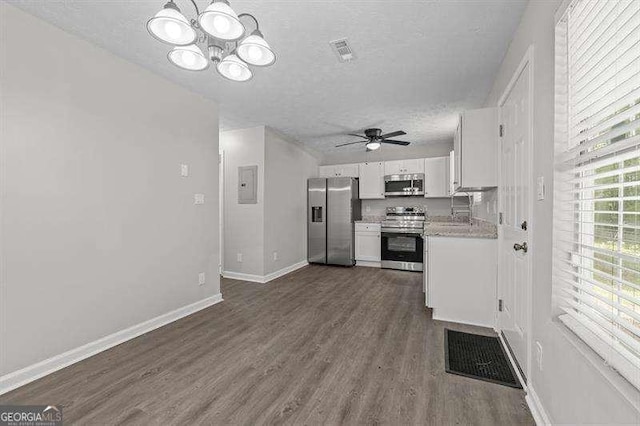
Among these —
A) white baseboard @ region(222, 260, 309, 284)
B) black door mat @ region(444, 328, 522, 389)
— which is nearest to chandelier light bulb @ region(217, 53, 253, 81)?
black door mat @ region(444, 328, 522, 389)

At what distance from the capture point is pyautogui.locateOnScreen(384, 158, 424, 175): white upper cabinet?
Answer: 17.6ft

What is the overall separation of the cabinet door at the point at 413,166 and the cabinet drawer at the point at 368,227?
1229mm

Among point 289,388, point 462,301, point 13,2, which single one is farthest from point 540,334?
point 13,2

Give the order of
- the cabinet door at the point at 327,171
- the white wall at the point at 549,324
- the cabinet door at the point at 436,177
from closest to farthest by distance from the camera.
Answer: the white wall at the point at 549,324 → the cabinet door at the point at 436,177 → the cabinet door at the point at 327,171

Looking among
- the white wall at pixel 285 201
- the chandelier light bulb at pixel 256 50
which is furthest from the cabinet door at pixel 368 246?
the chandelier light bulb at pixel 256 50

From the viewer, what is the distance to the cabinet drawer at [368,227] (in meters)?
5.45

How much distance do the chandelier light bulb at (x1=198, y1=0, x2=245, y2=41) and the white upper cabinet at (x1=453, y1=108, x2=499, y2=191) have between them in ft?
7.15

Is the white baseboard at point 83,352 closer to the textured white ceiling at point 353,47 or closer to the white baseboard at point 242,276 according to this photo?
the white baseboard at point 242,276

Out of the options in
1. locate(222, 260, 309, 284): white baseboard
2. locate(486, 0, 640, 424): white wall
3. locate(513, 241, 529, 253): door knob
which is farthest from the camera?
locate(222, 260, 309, 284): white baseboard

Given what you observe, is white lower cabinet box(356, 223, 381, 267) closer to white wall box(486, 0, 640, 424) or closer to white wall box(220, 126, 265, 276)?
white wall box(220, 126, 265, 276)

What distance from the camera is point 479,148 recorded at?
2.62 meters

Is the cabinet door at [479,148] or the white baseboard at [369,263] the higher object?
the cabinet door at [479,148]

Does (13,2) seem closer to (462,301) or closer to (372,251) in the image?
(462,301)

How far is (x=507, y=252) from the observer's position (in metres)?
2.26
